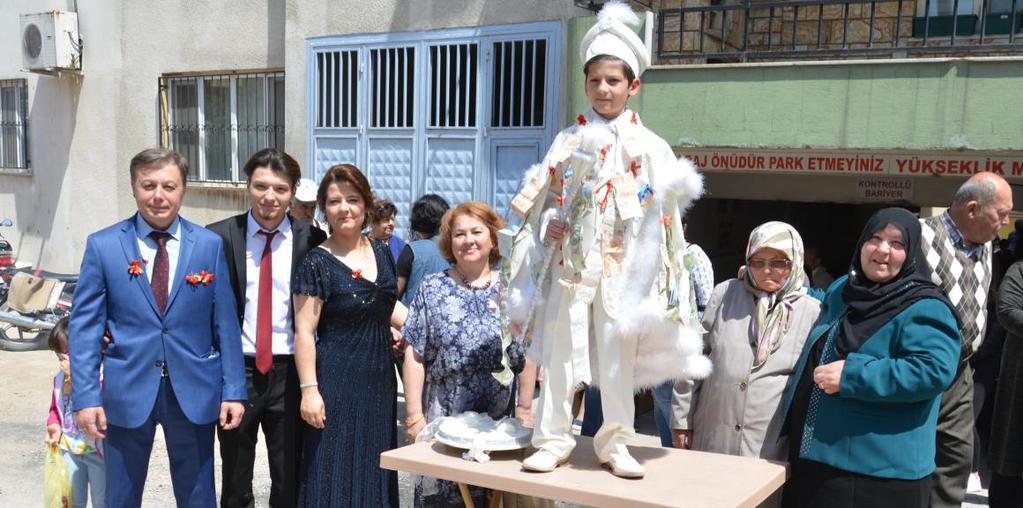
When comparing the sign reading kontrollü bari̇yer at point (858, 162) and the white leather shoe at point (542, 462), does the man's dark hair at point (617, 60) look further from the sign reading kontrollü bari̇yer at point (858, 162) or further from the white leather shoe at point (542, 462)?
the sign reading kontrollü bari̇yer at point (858, 162)

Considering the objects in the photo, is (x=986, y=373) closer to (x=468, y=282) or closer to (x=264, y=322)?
(x=468, y=282)

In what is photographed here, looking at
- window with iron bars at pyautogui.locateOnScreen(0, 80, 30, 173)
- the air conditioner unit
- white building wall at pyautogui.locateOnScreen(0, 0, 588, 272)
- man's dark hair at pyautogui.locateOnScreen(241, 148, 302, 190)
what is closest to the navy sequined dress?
man's dark hair at pyautogui.locateOnScreen(241, 148, 302, 190)

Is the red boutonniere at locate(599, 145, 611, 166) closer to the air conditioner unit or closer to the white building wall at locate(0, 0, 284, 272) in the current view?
the white building wall at locate(0, 0, 284, 272)

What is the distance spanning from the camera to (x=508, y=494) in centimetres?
345

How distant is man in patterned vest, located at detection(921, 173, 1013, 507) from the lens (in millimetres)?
3285

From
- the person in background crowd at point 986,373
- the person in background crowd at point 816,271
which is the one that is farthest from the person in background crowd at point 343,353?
the person in background crowd at point 816,271

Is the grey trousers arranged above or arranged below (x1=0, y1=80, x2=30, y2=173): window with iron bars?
below

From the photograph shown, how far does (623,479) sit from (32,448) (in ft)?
15.1

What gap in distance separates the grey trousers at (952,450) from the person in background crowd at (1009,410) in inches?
21.2

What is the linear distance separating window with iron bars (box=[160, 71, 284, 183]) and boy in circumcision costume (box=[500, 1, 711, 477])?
289 inches

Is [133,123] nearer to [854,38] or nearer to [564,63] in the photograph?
[564,63]

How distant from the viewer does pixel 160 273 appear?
3.12 meters

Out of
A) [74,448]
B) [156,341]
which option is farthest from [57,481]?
[156,341]

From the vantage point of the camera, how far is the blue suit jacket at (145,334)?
118 inches
